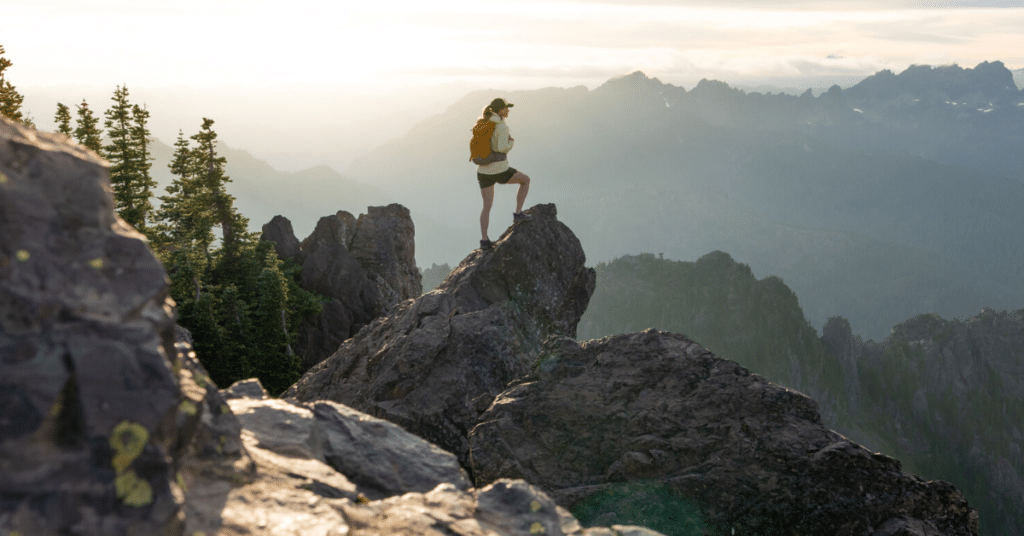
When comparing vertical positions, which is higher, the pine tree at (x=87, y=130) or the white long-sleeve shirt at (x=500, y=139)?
the pine tree at (x=87, y=130)

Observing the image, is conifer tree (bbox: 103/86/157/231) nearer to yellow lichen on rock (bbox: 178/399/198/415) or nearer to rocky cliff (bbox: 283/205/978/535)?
rocky cliff (bbox: 283/205/978/535)

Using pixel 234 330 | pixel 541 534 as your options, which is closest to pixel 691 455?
pixel 541 534

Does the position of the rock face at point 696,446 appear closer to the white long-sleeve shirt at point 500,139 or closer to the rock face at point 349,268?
the white long-sleeve shirt at point 500,139

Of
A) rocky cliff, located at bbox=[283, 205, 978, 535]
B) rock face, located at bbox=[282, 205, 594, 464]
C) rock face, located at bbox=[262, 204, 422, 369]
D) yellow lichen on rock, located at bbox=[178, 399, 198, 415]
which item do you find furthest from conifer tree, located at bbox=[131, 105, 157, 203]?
yellow lichen on rock, located at bbox=[178, 399, 198, 415]

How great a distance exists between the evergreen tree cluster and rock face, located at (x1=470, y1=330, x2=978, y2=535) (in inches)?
1438

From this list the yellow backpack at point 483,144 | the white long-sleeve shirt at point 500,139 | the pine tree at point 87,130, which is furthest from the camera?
Result: the pine tree at point 87,130

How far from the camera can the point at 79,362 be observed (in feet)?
16.4

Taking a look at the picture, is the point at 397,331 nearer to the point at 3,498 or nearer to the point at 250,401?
the point at 250,401

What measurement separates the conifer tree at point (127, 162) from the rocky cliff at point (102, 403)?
160ft

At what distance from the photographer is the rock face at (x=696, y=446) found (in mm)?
11000

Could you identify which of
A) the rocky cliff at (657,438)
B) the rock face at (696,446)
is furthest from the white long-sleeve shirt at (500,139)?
the rock face at (696,446)

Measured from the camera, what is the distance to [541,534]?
6.96m

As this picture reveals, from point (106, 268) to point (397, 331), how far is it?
54.6 feet

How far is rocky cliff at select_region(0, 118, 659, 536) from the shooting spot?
4.78 metres
